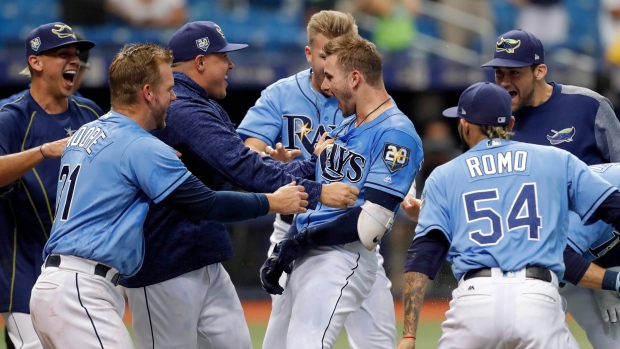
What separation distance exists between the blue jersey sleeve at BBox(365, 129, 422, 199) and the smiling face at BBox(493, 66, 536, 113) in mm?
1237

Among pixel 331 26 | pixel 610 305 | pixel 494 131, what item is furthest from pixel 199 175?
pixel 610 305

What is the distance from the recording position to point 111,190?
4.46m

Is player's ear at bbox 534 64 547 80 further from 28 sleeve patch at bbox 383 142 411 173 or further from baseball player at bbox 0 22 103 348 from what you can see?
baseball player at bbox 0 22 103 348

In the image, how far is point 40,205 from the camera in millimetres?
5770

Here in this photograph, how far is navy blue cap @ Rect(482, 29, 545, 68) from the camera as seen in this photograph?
19.2 ft

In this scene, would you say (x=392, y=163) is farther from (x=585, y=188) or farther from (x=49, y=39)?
(x=49, y=39)

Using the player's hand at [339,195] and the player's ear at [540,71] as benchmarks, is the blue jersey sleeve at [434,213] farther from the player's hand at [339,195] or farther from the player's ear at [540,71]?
the player's ear at [540,71]

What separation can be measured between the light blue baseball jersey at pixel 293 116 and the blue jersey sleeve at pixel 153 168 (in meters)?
1.89

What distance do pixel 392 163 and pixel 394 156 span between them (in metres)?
0.04

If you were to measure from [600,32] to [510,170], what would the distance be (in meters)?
11.4

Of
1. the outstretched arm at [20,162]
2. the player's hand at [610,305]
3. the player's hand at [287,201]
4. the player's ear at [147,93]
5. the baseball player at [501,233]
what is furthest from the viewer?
the player's hand at [610,305]

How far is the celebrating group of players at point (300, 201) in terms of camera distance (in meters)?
4.45

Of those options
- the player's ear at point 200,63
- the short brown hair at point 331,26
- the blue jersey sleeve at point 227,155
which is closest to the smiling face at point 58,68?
the player's ear at point 200,63

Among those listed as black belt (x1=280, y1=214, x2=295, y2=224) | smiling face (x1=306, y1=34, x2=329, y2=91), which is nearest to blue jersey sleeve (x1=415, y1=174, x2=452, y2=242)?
smiling face (x1=306, y1=34, x2=329, y2=91)
